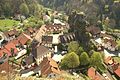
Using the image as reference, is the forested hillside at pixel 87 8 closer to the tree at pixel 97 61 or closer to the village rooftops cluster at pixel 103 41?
the village rooftops cluster at pixel 103 41

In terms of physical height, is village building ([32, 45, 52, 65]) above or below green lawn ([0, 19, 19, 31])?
above

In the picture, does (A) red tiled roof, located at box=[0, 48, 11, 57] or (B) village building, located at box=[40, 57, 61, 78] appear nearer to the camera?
(B) village building, located at box=[40, 57, 61, 78]

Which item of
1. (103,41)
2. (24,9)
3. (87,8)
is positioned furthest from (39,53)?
(87,8)

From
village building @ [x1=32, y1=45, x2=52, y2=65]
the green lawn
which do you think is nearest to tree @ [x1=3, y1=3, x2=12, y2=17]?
the green lawn

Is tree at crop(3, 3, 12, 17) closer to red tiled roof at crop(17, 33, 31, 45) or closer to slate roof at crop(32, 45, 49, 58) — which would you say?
red tiled roof at crop(17, 33, 31, 45)

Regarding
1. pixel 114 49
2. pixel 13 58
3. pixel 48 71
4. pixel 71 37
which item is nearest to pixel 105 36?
pixel 114 49

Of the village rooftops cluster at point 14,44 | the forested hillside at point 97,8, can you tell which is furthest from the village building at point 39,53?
the forested hillside at point 97,8

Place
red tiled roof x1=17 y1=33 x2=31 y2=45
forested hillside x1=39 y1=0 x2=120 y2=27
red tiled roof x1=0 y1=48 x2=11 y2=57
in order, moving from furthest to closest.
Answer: forested hillside x1=39 y1=0 x2=120 y2=27
red tiled roof x1=17 y1=33 x2=31 y2=45
red tiled roof x1=0 y1=48 x2=11 y2=57

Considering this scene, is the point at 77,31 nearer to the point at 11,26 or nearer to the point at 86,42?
the point at 86,42
